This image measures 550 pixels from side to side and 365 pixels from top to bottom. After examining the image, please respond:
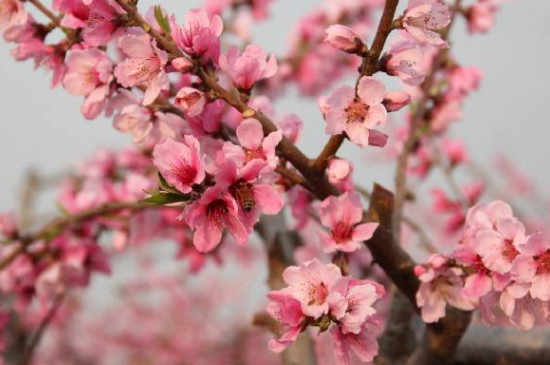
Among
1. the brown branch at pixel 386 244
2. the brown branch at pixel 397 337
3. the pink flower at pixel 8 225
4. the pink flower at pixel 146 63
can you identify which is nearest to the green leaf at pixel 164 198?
the pink flower at pixel 146 63

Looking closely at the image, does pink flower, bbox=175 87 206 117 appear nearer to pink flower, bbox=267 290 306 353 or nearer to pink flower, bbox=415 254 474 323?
pink flower, bbox=267 290 306 353

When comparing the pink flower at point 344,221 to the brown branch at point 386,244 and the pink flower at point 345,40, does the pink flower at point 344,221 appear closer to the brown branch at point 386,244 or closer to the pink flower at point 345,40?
the brown branch at point 386,244

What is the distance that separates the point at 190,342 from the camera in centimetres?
1054

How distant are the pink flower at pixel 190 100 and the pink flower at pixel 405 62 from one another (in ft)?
1.35

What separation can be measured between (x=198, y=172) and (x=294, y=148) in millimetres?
255

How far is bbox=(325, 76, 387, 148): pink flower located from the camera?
1.23 meters

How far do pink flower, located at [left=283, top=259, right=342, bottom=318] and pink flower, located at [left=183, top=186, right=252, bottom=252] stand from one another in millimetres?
132

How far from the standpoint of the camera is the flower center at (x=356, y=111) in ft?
4.09

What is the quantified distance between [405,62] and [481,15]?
6.02ft

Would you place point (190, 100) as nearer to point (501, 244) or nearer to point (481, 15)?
point (501, 244)

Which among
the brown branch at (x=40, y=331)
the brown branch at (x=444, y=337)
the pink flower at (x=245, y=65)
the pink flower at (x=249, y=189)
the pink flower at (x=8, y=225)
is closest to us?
the pink flower at (x=249, y=189)

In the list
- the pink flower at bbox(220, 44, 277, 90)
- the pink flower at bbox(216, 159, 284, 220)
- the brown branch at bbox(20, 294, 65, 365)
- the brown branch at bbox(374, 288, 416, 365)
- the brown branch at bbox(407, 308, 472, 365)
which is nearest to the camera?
the pink flower at bbox(216, 159, 284, 220)

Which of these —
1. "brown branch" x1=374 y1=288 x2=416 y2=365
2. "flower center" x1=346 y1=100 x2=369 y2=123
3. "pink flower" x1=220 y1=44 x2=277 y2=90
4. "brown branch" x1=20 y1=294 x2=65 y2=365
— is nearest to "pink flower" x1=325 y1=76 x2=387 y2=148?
"flower center" x1=346 y1=100 x2=369 y2=123

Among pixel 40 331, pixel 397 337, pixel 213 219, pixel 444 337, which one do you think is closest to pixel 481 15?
pixel 397 337
